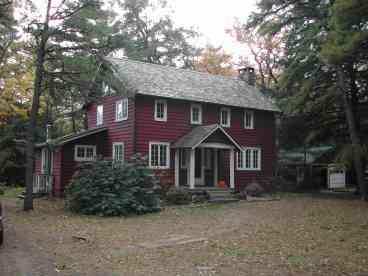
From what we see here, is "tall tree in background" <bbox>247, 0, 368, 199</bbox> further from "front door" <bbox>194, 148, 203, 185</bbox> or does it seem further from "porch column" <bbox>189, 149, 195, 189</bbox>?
"porch column" <bbox>189, 149, 195, 189</bbox>

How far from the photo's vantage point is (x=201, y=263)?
8.78 m

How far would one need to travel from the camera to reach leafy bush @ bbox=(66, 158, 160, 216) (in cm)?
1775

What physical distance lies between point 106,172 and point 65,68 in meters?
4.98

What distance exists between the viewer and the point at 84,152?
1008 inches

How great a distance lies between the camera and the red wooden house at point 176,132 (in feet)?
78.1

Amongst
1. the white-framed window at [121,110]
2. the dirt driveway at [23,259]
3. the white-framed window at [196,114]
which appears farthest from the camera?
the white-framed window at [196,114]

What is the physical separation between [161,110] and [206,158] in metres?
4.30

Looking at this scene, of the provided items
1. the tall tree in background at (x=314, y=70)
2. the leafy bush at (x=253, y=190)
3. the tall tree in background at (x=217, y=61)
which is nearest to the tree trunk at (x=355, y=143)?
the tall tree in background at (x=314, y=70)

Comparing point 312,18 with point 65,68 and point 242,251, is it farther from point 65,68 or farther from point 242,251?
point 242,251

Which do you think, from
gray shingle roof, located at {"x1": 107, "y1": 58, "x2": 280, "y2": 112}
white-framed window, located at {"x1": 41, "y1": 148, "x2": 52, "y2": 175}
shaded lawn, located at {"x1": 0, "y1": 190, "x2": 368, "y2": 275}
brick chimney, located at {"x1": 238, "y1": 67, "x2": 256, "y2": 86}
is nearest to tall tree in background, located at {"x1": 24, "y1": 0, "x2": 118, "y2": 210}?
gray shingle roof, located at {"x1": 107, "y1": 58, "x2": 280, "y2": 112}

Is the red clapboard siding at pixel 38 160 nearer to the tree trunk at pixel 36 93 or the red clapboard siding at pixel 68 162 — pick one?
the red clapboard siding at pixel 68 162

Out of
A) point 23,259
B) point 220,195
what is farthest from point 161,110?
point 23,259

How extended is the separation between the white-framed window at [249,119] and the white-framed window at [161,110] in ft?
20.7

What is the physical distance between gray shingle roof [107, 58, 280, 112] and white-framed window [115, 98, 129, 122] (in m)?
1.47
